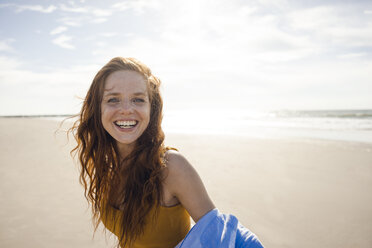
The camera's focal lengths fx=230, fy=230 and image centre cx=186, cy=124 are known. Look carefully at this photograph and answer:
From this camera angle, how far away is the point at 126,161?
194 centimetres

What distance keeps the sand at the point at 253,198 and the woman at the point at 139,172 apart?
1.56m

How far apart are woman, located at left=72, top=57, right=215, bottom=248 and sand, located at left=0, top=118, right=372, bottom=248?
1555mm

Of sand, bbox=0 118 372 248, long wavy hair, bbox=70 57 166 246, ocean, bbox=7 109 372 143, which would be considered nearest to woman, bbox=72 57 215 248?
long wavy hair, bbox=70 57 166 246

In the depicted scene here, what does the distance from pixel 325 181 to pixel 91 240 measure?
4.72 m

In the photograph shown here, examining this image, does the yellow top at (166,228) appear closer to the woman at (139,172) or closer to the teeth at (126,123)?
the woman at (139,172)

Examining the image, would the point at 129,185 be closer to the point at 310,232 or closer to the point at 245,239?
the point at 245,239

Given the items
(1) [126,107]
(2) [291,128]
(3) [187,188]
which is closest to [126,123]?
(1) [126,107]

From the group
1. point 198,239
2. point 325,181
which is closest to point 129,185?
point 198,239

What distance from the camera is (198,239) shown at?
1.35m

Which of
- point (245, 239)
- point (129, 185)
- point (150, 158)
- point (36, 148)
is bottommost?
point (36, 148)

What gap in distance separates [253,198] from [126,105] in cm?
343

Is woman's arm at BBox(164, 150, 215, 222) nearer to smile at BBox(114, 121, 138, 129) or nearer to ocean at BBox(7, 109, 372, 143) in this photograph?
smile at BBox(114, 121, 138, 129)

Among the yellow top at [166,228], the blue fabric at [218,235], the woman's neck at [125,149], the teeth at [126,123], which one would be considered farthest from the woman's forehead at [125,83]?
the blue fabric at [218,235]

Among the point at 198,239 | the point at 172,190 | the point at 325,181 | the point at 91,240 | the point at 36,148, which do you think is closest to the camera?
the point at 198,239
